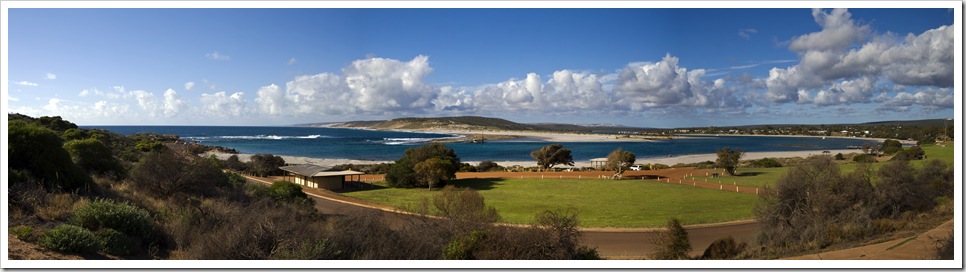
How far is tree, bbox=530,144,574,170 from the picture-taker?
2236 centimetres

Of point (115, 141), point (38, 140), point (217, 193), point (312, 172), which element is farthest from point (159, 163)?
point (115, 141)

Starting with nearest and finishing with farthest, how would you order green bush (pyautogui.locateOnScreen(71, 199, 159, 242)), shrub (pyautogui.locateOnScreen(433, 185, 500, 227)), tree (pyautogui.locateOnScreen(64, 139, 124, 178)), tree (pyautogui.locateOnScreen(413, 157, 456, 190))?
green bush (pyautogui.locateOnScreen(71, 199, 159, 242))
shrub (pyautogui.locateOnScreen(433, 185, 500, 227))
tree (pyautogui.locateOnScreen(64, 139, 124, 178))
tree (pyautogui.locateOnScreen(413, 157, 456, 190))

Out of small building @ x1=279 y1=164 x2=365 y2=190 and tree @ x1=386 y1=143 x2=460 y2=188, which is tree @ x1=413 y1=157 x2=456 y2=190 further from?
small building @ x1=279 y1=164 x2=365 y2=190

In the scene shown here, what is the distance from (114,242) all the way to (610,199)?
10.7m

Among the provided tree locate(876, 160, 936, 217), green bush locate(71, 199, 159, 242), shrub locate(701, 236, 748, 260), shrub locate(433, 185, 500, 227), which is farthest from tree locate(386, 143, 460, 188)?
tree locate(876, 160, 936, 217)

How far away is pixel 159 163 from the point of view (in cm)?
1067

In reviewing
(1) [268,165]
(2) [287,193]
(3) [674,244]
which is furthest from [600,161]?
(2) [287,193]

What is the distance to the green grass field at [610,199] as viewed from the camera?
1148cm

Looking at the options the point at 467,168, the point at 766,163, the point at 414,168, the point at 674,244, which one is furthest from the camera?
the point at 766,163

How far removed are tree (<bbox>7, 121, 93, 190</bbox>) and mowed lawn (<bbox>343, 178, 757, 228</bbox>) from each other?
5.90 m

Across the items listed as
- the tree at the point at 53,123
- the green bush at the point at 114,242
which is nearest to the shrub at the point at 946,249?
the green bush at the point at 114,242

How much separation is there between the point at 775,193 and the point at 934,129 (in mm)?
5526

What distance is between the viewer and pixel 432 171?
48.1 feet

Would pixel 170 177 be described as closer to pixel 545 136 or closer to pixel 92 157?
pixel 92 157
